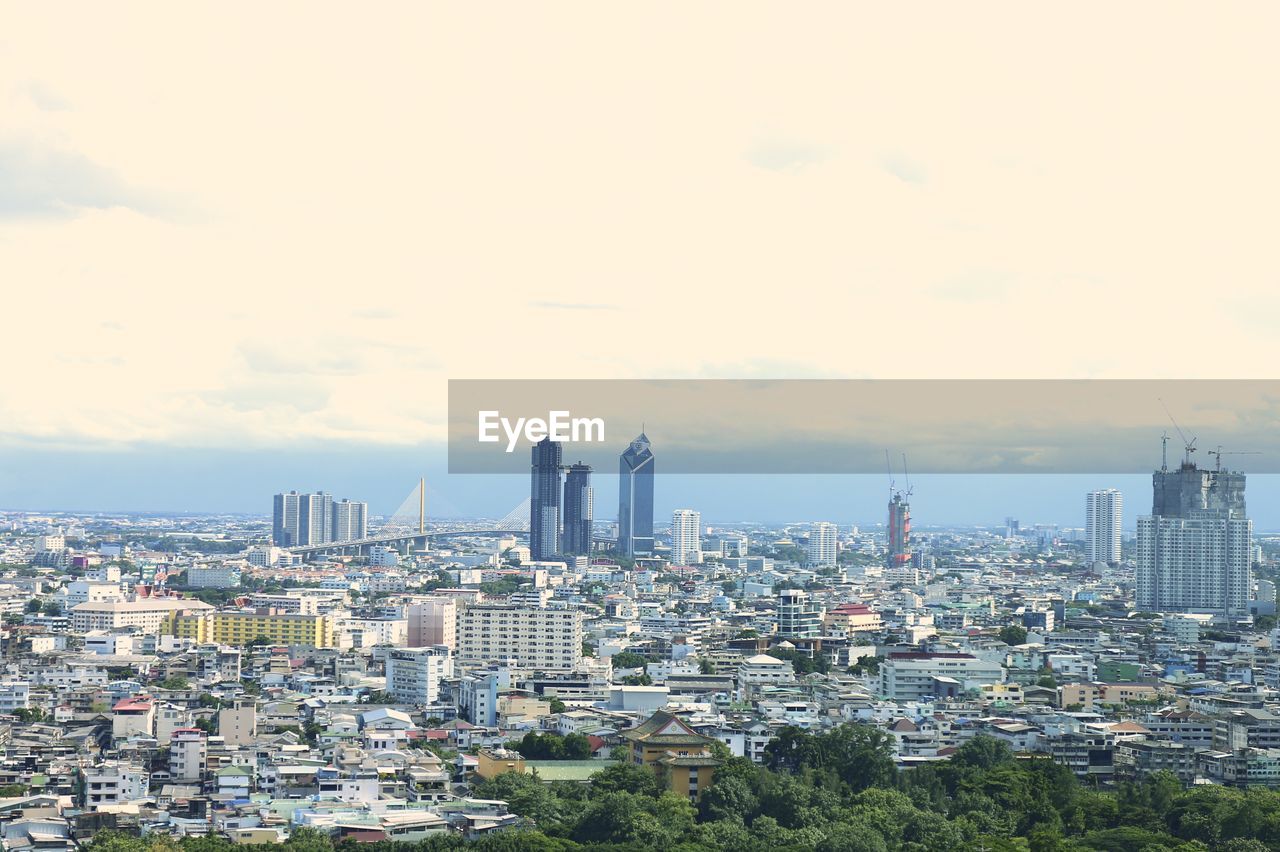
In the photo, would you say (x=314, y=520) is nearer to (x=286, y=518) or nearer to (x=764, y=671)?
(x=286, y=518)

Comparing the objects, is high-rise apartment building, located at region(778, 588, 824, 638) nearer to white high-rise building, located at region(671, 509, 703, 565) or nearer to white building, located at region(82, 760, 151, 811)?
white building, located at region(82, 760, 151, 811)

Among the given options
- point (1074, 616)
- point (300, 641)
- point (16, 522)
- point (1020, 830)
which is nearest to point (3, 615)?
point (300, 641)

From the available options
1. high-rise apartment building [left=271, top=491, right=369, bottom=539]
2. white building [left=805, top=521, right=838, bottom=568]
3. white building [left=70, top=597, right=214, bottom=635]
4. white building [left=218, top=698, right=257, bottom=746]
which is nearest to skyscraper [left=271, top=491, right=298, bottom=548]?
high-rise apartment building [left=271, top=491, right=369, bottom=539]

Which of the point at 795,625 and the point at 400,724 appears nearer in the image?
the point at 400,724

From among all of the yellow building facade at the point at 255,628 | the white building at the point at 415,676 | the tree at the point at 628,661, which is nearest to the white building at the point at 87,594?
the yellow building facade at the point at 255,628

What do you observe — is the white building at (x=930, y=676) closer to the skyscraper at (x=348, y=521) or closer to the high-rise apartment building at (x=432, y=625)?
the high-rise apartment building at (x=432, y=625)

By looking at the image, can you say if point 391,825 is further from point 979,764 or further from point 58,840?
point 979,764
